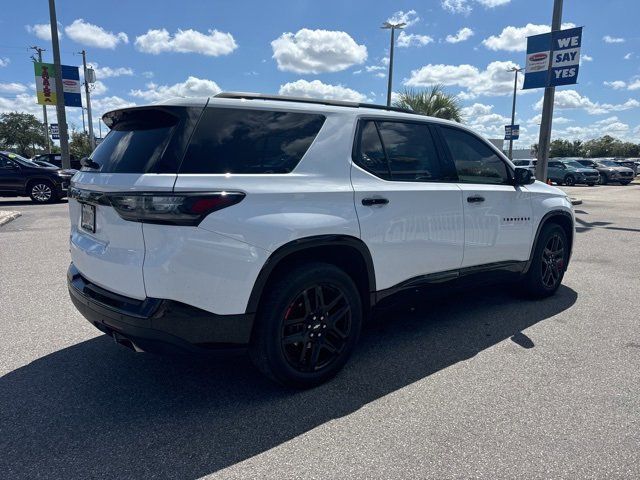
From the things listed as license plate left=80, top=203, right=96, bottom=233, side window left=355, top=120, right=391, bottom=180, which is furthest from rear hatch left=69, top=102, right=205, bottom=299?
side window left=355, top=120, right=391, bottom=180

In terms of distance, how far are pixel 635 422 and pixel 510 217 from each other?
6.91ft

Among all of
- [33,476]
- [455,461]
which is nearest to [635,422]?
[455,461]

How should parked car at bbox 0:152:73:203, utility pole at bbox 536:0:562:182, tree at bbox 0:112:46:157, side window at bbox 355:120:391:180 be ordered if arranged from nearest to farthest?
side window at bbox 355:120:391:180 < utility pole at bbox 536:0:562:182 < parked car at bbox 0:152:73:203 < tree at bbox 0:112:46:157

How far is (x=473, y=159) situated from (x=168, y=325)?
3.03m

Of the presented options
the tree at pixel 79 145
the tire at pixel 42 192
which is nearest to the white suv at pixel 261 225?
the tire at pixel 42 192

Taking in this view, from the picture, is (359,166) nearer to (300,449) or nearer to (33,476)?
(300,449)

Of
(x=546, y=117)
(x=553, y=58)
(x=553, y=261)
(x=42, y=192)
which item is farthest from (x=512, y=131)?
(x=553, y=261)

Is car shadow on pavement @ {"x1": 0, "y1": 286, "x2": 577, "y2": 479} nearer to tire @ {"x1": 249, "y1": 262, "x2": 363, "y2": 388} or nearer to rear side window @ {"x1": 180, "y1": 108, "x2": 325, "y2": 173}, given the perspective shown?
tire @ {"x1": 249, "y1": 262, "x2": 363, "y2": 388}

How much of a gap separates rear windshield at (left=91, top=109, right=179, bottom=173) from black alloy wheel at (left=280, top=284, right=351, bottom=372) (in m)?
1.20

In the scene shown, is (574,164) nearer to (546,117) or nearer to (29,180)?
(546,117)

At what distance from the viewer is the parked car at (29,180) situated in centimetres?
1382

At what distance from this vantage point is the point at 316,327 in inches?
117

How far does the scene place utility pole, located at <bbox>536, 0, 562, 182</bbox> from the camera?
516 inches

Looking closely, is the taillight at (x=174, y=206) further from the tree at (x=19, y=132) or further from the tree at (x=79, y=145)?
the tree at (x=19, y=132)
